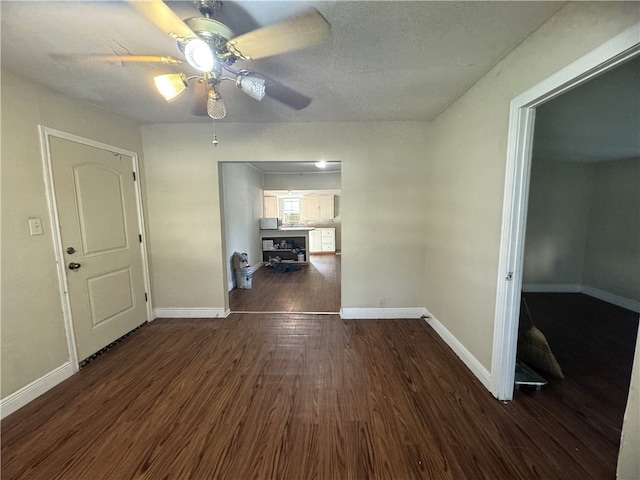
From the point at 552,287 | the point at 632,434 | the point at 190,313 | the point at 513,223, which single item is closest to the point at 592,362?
the point at 632,434

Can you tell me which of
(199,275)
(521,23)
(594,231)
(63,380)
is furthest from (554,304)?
(63,380)

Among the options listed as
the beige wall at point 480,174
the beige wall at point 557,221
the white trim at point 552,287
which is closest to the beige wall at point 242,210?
the beige wall at point 480,174

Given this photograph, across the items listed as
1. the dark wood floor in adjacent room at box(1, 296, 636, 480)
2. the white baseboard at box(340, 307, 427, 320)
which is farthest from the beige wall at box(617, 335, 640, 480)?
the white baseboard at box(340, 307, 427, 320)

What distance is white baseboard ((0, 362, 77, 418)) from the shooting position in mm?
1649

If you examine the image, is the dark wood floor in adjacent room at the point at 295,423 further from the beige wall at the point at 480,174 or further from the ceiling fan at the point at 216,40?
the ceiling fan at the point at 216,40

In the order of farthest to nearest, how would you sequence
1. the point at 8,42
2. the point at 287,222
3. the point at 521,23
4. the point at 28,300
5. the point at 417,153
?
the point at 287,222
the point at 417,153
the point at 28,300
the point at 8,42
the point at 521,23

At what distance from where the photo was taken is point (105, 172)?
8.01 ft

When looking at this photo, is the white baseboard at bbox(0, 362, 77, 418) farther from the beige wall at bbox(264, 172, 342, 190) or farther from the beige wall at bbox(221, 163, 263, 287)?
the beige wall at bbox(264, 172, 342, 190)

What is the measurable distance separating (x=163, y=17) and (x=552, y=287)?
19.1ft

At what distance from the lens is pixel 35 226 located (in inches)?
72.9

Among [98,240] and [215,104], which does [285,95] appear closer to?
[215,104]

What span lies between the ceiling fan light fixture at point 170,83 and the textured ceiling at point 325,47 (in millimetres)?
220

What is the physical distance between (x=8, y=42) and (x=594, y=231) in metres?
6.78

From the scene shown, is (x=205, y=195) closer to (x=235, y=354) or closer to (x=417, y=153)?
(x=235, y=354)
